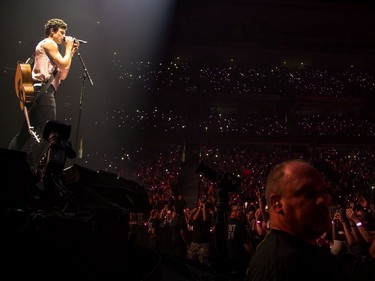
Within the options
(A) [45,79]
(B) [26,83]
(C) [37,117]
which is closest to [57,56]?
(A) [45,79]

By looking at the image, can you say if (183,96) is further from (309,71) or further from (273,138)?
(309,71)

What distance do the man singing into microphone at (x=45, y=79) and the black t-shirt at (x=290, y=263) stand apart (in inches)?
114

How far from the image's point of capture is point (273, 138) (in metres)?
17.4

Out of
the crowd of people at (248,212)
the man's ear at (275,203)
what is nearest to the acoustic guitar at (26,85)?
the crowd of people at (248,212)

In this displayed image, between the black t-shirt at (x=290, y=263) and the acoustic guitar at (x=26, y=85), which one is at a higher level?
the acoustic guitar at (x=26, y=85)

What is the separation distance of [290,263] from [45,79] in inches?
142

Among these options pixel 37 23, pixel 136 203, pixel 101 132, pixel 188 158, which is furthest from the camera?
pixel 188 158

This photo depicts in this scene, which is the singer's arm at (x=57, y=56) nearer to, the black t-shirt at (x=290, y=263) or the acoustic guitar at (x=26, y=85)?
the acoustic guitar at (x=26, y=85)

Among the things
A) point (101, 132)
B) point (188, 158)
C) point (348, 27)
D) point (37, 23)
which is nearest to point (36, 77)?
point (37, 23)

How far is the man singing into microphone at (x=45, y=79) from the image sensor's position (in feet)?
12.3

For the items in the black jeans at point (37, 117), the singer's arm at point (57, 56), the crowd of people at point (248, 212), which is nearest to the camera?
the black jeans at point (37, 117)

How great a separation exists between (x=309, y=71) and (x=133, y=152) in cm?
1126

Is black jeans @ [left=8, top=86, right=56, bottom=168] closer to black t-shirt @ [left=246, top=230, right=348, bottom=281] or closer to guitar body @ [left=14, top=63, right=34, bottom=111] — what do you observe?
guitar body @ [left=14, top=63, right=34, bottom=111]

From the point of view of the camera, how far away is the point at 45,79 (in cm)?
405
